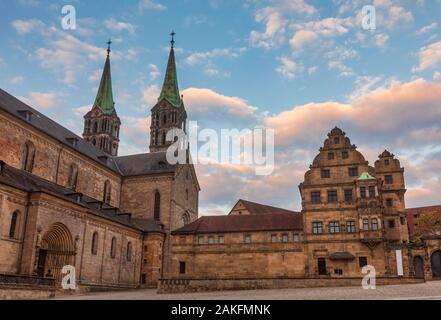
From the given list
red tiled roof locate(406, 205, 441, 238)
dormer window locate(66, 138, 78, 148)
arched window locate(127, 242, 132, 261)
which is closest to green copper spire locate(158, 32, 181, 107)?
dormer window locate(66, 138, 78, 148)

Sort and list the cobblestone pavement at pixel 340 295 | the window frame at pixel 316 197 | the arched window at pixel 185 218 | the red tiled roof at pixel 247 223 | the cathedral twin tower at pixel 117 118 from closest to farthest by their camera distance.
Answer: the cobblestone pavement at pixel 340 295 → the window frame at pixel 316 197 → the red tiled roof at pixel 247 223 → the arched window at pixel 185 218 → the cathedral twin tower at pixel 117 118

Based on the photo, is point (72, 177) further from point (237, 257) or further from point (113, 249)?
point (237, 257)

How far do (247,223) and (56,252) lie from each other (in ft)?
62.2

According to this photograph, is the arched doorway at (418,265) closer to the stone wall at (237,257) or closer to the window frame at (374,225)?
the window frame at (374,225)

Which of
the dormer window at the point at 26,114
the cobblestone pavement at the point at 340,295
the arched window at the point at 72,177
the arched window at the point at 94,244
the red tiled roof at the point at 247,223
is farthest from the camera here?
the arched window at the point at 72,177

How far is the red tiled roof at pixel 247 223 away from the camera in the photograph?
42.5 m

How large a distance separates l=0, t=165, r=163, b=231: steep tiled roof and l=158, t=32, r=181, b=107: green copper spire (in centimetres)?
2791

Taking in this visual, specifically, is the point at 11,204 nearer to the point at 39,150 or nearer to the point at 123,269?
the point at 39,150

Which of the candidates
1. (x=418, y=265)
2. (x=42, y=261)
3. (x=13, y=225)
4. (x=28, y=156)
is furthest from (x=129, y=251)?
(x=418, y=265)

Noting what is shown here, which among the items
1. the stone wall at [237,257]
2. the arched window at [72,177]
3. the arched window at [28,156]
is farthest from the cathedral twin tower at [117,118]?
the arched window at [28,156]

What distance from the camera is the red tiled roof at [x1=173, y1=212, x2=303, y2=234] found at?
1672 inches

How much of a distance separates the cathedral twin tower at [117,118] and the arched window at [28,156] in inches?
1202

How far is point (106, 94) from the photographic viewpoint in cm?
7788

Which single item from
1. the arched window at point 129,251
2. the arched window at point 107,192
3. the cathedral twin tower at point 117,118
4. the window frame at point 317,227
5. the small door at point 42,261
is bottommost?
the small door at point 42,261
